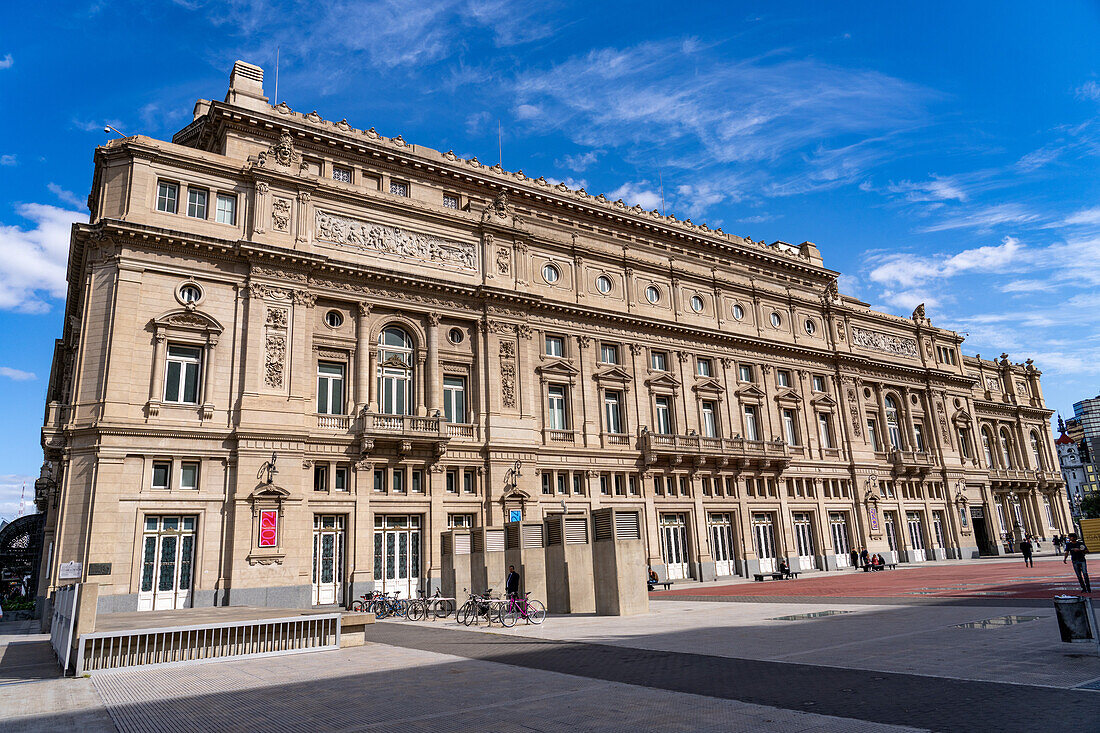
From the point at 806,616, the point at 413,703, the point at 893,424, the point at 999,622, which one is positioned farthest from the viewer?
the point at 893,424

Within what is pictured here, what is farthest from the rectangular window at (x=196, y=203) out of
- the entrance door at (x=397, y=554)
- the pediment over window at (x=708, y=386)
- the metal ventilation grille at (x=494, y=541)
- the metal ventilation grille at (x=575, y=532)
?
the pediment over window at (x=708, y=386)

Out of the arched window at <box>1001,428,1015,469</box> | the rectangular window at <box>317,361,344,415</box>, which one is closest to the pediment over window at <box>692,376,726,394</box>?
the rectangular window at <box>317,361,344,415</box>

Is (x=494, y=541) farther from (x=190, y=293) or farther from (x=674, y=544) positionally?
(x=674, y=544)

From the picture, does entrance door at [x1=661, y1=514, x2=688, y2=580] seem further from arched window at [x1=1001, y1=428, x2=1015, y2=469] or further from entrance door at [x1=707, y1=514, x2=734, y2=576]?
arched window at [x1=1001, y1=428, x2=1015, y2=469]

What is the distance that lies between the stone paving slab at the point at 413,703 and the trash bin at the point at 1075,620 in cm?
640

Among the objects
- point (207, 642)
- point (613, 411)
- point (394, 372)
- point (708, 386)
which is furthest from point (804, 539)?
point (207, 642)

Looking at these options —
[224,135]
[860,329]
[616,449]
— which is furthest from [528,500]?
[860,329]

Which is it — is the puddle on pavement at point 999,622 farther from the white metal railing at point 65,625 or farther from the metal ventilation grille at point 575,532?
the white metal railing at point 65,625

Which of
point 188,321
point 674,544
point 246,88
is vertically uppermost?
A: point 246,88

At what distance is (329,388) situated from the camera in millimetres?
36469

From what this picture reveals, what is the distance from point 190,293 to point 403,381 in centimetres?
1146

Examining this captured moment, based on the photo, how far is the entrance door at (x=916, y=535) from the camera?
60156 mm

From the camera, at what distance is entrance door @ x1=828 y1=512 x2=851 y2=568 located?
5491cm

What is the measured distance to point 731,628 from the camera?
19.3 m
